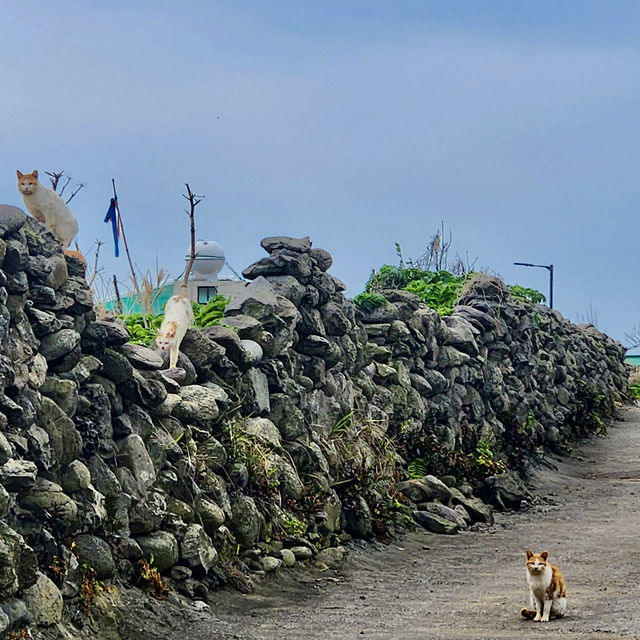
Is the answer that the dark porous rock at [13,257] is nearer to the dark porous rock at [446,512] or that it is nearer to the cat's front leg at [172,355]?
the cat's front leg at [172,355]

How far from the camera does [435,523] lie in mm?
12875

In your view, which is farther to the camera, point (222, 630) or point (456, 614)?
point (456, 614)

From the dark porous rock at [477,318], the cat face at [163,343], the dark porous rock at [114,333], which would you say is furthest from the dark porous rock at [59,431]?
the dark porous rock at [477,318]

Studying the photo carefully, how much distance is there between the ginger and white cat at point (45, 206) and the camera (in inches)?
349

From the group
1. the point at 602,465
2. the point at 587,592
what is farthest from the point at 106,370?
the point at 602,465

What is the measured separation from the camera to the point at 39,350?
8.12 metres

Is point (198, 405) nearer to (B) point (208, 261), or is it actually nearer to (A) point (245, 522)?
(A) point (245, 522)

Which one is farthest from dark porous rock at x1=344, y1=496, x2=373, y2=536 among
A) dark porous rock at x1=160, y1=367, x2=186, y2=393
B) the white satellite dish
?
the white satellite dish

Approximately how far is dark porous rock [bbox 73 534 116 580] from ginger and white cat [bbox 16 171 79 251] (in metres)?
2.52

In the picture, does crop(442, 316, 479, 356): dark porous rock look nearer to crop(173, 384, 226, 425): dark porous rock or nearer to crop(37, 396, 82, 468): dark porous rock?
→ crop(173, 384, 226, 425): dark porous rock

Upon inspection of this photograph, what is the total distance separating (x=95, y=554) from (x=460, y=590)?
3.77m

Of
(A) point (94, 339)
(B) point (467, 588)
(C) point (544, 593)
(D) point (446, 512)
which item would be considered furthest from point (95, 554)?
(D) point (446, 512)

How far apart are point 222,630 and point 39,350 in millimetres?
2533

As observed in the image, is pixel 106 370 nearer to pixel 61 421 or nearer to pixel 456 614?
pixel 61 421
